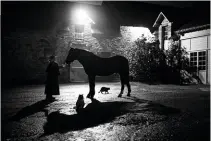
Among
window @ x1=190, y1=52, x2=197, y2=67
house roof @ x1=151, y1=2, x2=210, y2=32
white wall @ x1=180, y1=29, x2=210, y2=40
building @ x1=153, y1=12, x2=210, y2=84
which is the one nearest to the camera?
white wall @ x1=180, y1=29, x2=210, y2=40

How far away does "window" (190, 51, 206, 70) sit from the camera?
17.8m

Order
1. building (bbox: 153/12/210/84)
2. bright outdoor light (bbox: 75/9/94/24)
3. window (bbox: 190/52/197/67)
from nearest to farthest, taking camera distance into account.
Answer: building (bbox: 153/12/210/84) → window (bbox: 190/52/197/67) → bright outdoor light (bbox: 75/9/94/24)

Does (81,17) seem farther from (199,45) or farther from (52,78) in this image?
(52,78)

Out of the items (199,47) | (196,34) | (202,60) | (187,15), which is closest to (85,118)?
(202,60)

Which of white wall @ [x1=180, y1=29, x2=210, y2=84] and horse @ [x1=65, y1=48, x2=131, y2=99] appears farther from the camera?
white wall @ [x1=180, y1=29, x2=210, y2=84]

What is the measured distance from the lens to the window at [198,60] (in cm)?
1783

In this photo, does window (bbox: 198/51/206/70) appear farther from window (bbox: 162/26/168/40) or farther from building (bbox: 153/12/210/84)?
window (bbox: 162/26/168/40)

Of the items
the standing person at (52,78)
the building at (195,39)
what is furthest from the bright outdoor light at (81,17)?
the standing person at (52,78)

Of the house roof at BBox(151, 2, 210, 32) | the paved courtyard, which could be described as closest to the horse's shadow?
the paved courtyard

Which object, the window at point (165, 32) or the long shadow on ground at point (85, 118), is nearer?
the long shadow on ground at point (85, 118)

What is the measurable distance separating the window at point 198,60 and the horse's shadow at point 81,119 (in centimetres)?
1335

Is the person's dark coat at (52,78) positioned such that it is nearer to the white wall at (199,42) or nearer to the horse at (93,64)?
the horse at (93,64)

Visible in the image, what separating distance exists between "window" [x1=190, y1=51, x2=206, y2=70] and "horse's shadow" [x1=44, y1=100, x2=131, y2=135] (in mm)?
13352

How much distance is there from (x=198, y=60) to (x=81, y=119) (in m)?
15.5
